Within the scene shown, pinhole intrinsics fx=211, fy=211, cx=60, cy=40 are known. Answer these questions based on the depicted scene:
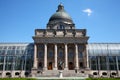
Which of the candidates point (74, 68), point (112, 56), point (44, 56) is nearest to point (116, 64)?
point (112, 56)

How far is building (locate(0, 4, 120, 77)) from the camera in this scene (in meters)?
63.9

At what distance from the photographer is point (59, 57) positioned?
6556 centimetres

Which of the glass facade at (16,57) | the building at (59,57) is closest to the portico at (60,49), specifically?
the building at (59,57)

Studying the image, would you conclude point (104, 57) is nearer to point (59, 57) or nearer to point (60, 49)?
point (60, 49)

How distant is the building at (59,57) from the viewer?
6388cm

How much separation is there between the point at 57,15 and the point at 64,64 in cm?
1910

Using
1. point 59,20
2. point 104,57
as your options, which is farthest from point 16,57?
point 104,57

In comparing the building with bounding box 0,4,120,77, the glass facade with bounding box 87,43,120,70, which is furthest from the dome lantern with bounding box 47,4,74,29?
the glass facade with bounding box 87,43,120,70

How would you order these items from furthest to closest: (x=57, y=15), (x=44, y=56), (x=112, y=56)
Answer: (x=57, y=15), (x=112, y=56), (x=44, y=56)

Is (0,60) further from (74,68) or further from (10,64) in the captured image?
(74,68)

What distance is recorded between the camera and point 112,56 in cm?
6850

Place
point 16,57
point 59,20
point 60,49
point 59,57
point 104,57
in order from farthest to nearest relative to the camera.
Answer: point 59,20 → point 104,57 → point 16,57 → point 60,49 → point 59,57

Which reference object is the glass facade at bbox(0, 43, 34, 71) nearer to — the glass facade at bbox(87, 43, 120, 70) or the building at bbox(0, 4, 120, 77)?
the building at bbox(0, 4, 120, 77)

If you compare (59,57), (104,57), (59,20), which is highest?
(59,20)
